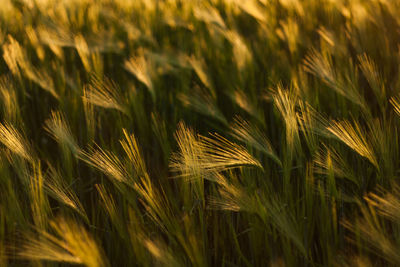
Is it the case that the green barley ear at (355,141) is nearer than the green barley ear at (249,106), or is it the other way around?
the green barley ear at (355,141)

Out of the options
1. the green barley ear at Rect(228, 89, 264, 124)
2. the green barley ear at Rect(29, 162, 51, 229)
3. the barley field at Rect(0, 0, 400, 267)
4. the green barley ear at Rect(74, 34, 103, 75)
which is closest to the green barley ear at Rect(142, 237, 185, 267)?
the barley field at Rect(0, 0, 400, 267)

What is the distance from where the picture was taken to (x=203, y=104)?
38.1 inches

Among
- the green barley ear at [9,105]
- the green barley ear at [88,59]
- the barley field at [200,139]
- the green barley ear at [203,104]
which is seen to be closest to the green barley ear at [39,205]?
the barley field at [200,139]

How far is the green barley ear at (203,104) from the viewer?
0.94 meters

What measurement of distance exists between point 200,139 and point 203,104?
0.31 ft

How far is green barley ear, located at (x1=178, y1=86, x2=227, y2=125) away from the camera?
0.94 m

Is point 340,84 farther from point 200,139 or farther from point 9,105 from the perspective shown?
point 9,105

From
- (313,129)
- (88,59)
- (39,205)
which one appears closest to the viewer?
(39,205)

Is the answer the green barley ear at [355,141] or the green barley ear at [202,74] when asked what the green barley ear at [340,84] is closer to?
the green barley ear at [355,141]

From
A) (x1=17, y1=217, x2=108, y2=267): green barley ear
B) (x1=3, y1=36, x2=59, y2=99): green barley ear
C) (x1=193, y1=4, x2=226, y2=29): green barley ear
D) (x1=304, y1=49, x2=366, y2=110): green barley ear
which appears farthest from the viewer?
(x1=193, y1=4, x2=226, y2=29): green barley ear

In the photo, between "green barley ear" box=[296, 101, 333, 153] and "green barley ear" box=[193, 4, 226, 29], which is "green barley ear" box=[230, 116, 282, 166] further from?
"green barley ear" box=[193, 4, 226, 29]

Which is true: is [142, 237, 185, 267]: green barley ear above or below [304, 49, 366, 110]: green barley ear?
below

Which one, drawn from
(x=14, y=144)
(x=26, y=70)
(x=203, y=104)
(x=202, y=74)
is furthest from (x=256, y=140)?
(x=26, y=70)

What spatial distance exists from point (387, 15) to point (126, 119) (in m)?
1.01
